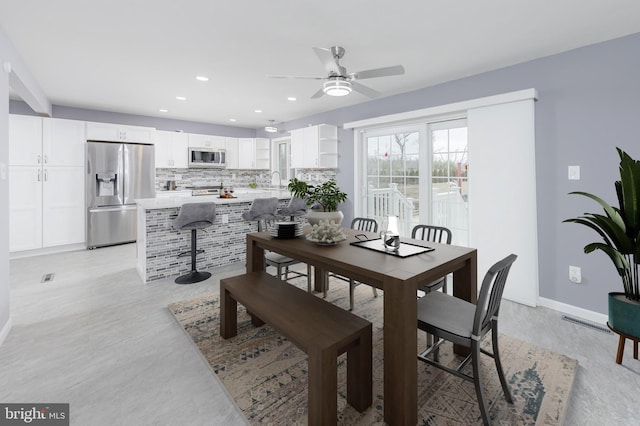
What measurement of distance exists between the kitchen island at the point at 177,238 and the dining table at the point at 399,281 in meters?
2.25

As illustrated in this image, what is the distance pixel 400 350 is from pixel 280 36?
8.74 ft

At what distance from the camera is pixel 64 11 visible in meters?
2.35

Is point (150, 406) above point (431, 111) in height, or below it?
below

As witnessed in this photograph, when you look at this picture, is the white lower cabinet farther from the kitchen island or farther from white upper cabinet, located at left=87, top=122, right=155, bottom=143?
the kitchen island

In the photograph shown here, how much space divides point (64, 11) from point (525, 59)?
4.17 meters

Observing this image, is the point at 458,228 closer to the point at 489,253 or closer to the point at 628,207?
the point at 489,253

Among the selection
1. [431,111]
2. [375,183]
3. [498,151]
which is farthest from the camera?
[375,183]

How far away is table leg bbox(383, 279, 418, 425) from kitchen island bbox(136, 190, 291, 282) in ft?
10.1

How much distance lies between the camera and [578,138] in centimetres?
291

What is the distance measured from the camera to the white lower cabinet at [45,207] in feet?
15.7

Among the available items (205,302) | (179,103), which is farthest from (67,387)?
(179,103)

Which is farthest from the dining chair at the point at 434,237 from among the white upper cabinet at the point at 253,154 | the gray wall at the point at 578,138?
the white upper cabinet at the point at 253,154

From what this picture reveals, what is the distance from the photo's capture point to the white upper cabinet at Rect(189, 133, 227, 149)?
21.6 feet

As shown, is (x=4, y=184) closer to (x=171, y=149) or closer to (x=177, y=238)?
(x=177, y=238)
